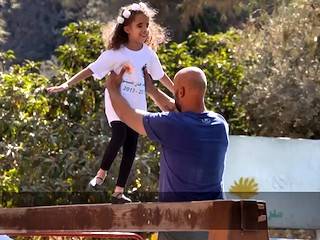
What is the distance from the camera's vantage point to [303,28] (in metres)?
10.7

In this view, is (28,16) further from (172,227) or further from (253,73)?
(172,227)

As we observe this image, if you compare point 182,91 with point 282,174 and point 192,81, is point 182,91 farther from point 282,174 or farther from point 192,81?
point 282,174

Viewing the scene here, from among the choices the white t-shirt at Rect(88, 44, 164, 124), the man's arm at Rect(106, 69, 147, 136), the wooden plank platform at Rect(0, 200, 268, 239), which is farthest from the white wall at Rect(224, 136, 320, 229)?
the wooden plank platform at Rect(0, 200, 268, 239)

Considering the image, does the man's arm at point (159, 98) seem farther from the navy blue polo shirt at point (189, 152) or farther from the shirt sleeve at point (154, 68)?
the navy blue polo shirt at point (189, 152)

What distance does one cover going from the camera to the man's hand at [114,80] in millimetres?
4855

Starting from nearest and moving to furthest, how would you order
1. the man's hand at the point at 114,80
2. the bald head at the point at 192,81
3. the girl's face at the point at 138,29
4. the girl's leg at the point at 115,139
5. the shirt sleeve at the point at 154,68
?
the bald head at the point at 192,81
the man's hand at the point at 114,80
the girl's face at the point at 138,29
the girl's leg at the point at 115,139
the shirt sleeve at the point at 154,68

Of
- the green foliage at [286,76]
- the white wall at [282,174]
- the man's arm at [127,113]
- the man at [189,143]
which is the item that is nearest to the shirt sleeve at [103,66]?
the man's arm at [127,113]

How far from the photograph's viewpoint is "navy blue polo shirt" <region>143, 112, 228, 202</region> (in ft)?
13.6

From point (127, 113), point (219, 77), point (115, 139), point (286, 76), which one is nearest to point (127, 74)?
point (115, 139)

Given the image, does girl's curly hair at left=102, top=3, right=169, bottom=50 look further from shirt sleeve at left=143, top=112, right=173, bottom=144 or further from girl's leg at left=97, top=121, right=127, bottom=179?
shirt sleeve at left=143, top=112, right=173, bottom=144

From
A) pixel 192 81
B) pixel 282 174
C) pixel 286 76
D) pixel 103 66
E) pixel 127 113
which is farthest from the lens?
pixel 286 76

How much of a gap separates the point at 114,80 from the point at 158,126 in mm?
899

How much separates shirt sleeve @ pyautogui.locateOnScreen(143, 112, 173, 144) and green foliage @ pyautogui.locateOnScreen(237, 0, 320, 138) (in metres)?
6.02

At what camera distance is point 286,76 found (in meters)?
10.3
